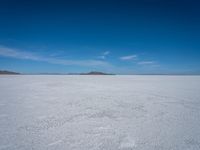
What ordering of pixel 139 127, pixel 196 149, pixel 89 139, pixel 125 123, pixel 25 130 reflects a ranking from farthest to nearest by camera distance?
pixel 125 123
pixel 139 127
pixel 25 130
pixel 89 139
pixel 196 149

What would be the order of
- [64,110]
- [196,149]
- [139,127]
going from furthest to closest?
[64,110], [139,127], [196,149]

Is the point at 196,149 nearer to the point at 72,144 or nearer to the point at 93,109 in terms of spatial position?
the point at 72,144

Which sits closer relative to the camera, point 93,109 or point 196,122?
point 196,122

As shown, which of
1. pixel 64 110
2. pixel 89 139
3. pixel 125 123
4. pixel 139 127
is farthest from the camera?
pixel 64 110

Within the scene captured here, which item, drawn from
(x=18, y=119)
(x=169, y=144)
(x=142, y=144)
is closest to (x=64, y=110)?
(x=18, y=119)

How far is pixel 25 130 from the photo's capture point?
215 centimetres

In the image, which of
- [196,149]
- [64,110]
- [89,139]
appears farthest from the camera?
[64,110]

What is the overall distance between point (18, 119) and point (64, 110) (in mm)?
906

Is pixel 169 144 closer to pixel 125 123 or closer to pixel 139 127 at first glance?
pixel 139 127

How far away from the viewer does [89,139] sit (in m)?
1.90

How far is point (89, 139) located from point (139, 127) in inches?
33.8

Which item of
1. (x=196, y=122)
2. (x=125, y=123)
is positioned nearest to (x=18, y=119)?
(x=125, y=123)

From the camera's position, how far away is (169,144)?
1.78 m

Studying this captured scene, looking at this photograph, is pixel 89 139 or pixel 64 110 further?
pixel 64 110
